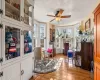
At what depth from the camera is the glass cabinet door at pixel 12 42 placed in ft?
6.42

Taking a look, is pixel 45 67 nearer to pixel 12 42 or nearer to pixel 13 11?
pixel 12 42

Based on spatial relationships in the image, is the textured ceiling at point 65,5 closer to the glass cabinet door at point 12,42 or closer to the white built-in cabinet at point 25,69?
the glass cabinet door at point 12,42

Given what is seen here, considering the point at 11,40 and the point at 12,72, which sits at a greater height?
the point at 11,40

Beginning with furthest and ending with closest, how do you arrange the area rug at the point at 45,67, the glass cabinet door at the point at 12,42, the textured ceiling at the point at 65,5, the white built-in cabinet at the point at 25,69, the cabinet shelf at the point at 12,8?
the area rug at the point at 45,67 → the textured ceiling at the point at 65,5 → the white built-in cabinet at the point at 25,69 → the cabinet shelf at the point at 12,8 → the glass cabinet door at the point at 12,42

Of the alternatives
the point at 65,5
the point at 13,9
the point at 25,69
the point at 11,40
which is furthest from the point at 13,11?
the point at 65,5

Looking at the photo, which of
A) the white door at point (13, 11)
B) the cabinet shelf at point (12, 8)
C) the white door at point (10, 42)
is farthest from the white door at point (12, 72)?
the cabinet shelf at point (12, 8)

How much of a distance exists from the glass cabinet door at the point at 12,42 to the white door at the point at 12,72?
192 mm

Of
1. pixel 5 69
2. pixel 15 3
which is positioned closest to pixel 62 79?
pixel 5 69

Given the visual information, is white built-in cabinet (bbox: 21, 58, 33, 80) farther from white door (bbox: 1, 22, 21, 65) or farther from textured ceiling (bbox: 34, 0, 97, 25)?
textured ceiling (bbox: 34, 0, 97, 25)

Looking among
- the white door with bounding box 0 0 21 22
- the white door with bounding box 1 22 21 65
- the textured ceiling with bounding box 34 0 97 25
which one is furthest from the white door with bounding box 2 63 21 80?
the textured ceiling with bounding box 34 0 97 25

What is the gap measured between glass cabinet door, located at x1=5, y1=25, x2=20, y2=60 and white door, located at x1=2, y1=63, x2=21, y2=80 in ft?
0.63

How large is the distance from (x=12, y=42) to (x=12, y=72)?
587 mm

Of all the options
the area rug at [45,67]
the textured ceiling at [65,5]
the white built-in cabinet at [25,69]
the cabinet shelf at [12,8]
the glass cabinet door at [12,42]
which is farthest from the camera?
the area rug at [45,67]

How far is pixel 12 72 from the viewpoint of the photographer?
210cm
